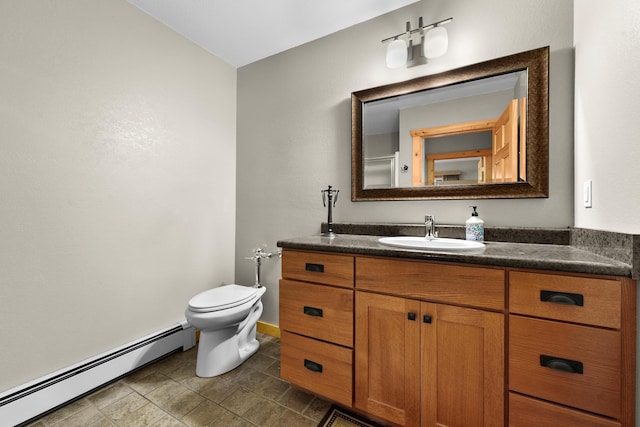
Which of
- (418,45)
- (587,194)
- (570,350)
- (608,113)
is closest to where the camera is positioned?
(570,350)

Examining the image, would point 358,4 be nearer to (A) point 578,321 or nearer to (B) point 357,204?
(B) point 357,204

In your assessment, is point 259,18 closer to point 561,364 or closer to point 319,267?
point 319,267

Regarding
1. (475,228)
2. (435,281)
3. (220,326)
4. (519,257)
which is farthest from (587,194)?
(220,326)

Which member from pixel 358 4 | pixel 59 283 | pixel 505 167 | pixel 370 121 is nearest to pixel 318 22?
pixel 358 4

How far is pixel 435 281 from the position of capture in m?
1.08

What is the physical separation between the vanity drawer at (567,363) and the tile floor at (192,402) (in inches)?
38.7

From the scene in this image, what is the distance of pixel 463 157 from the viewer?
154cm

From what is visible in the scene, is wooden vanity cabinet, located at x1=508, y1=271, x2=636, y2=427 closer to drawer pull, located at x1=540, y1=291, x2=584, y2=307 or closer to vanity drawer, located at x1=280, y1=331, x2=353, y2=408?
drawer pull, located at x1=540, y1=291, x2=584, y2=307

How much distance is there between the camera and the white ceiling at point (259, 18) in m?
1.71

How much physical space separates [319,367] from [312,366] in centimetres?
4

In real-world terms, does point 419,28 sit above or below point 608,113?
above

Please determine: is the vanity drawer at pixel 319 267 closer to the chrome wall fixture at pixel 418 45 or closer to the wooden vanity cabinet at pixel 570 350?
the wooden vanity cabinet at pixel 570 350

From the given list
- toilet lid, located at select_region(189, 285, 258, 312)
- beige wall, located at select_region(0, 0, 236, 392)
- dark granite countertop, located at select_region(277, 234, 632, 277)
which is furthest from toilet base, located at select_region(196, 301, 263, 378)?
dark granite countertop, located at select_region(277, 234, 632, 277)

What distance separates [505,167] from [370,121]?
0.87 m
